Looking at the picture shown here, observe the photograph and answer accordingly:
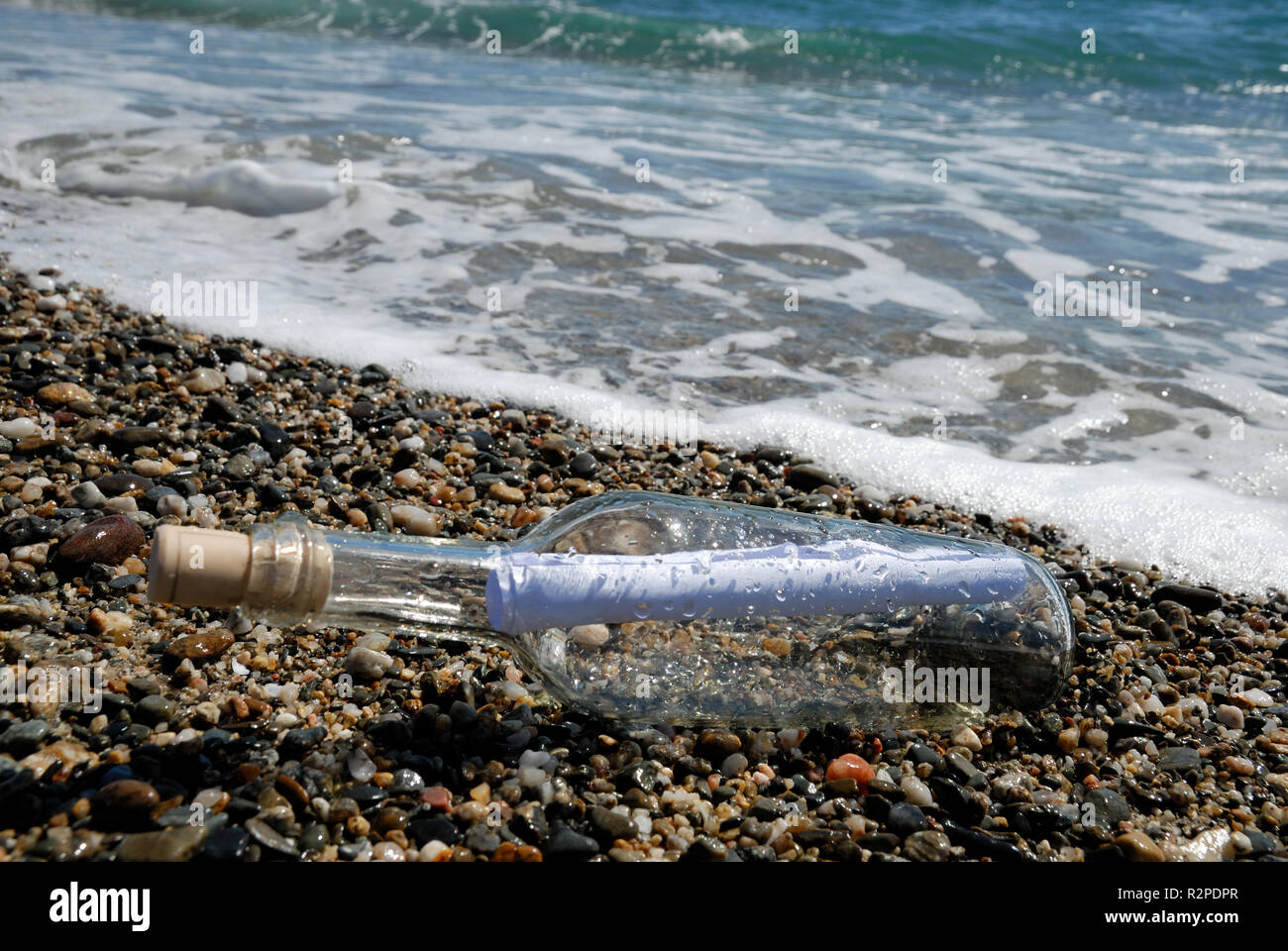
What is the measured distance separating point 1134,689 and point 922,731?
62 cm

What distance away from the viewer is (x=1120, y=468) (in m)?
3.43

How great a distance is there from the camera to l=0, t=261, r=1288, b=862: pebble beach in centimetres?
168

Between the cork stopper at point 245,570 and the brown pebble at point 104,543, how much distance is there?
82cm

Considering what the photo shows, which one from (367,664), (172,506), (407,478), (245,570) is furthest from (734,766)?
(172,506)

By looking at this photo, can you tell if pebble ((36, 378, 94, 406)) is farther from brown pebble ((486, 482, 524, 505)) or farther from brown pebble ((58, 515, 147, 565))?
brown pebble ((486, 482, 524, 505))

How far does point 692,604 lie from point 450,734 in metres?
0.57

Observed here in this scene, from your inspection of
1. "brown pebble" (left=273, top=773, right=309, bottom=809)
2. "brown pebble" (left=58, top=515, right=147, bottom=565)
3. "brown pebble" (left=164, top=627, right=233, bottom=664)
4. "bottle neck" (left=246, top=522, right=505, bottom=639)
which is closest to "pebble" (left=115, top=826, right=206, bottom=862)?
"brown pebble" (left=273, top=773, right=309, bottom=809)

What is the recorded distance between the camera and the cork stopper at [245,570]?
149cm

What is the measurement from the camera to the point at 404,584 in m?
1.78

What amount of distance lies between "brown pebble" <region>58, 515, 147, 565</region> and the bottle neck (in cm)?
79

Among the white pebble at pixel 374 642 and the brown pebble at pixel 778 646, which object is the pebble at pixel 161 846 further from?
the brown pebble at pixel 778 646

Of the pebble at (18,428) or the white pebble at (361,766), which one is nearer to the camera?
the white pebble at (361,766)

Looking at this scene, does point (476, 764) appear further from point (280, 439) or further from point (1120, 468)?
point (1120, 468)

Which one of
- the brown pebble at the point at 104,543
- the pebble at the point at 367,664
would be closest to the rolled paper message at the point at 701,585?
the pebble at the point at 367,664
